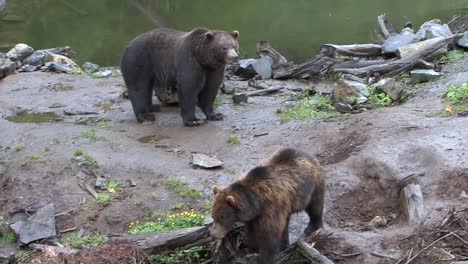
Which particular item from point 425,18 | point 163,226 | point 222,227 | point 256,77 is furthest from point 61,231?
point 425,18

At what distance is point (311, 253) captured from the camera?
5969 mm

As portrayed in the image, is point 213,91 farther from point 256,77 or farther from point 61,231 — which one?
point 61,231

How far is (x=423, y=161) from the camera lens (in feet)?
24.6

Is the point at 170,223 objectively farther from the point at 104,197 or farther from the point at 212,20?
the point at 212,20

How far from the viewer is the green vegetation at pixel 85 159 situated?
8.69 m

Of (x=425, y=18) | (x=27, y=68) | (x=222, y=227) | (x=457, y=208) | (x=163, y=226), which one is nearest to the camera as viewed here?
(x=222, y=227)

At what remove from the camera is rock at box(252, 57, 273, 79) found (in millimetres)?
12820

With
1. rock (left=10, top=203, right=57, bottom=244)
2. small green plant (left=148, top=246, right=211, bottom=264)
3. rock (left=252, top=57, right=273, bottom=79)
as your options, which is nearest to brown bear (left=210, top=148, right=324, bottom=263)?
small green plant (left=148, top=246, right=211, bottom=264)

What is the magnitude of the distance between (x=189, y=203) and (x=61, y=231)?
Result: 4.84ft

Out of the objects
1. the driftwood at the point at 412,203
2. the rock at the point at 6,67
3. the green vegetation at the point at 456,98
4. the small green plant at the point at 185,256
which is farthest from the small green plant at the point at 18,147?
the green vegetation at the point at 456,98

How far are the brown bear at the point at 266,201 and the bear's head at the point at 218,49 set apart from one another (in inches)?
157

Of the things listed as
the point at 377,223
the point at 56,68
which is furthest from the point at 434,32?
the point at 56,68

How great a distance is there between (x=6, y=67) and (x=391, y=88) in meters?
7.94

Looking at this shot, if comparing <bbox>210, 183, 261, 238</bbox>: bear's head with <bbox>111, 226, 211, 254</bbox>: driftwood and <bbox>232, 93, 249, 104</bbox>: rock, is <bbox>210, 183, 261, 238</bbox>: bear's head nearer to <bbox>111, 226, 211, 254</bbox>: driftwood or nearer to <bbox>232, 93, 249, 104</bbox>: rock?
<bbox>111, 226, 211, 254</bbox>: driftwood
